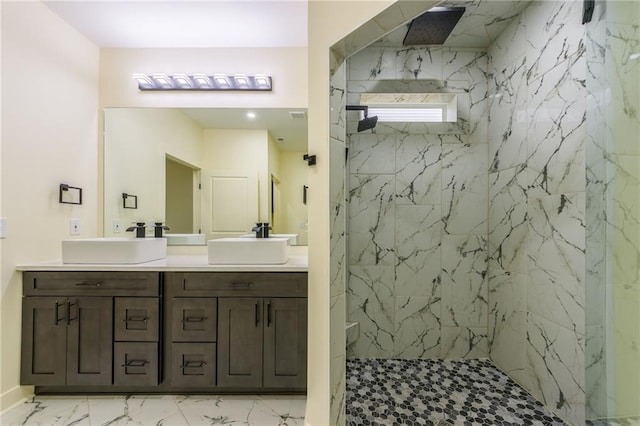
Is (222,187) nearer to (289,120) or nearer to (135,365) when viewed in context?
(289,120)

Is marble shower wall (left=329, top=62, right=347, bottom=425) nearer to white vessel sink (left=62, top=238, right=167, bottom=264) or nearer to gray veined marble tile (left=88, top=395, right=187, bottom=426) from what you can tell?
gray veined marble tile (left=88, top=395, right=187, bottom=426)

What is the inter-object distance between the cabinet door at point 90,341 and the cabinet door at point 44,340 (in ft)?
0.16

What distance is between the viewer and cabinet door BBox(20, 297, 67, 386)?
1.81 metres

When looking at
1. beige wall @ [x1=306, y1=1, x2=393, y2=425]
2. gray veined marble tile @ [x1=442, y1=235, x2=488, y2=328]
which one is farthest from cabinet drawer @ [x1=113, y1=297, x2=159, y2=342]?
gray veined marble tile @ [x1=442, y1=235, x2=488, y2=328]

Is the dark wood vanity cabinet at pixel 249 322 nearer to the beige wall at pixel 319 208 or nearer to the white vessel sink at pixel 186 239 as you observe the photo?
the beige wall at pixel 319 208

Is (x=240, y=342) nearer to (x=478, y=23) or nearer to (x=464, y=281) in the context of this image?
(x=464, y=281)

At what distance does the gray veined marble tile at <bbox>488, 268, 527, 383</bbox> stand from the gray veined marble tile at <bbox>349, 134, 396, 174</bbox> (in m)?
1.24

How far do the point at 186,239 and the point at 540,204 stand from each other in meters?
2.62

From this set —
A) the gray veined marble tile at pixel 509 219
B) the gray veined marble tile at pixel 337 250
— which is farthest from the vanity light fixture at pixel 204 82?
the gray veined marble tile at pixel 509 219

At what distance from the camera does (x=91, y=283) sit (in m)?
1.83

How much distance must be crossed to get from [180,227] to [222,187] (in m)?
0.48

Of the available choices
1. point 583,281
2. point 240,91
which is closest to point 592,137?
point 583,281

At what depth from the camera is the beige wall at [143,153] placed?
2.38 meters

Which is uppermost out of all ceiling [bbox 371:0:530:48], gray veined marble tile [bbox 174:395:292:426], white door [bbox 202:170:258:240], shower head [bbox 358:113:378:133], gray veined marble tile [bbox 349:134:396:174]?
ceiling [bbox 371:0:530:48]
